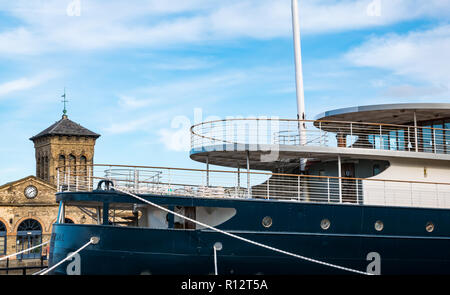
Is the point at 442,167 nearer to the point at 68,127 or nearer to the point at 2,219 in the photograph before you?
the point at 2,219

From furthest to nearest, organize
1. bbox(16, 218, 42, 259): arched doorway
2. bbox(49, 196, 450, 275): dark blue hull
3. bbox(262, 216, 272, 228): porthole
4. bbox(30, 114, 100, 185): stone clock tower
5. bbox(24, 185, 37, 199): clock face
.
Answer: bbox(30, 114, 100, 185): stone clock tower
bbox(24, 185, 37, 199): clock face
bbox(16, 218, 42, 259): arched doorway
bbox(262, 216, 272, 228): porthole
bbox(49, 196, 450, 275): dark blue hull

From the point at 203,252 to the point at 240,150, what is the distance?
133 inches

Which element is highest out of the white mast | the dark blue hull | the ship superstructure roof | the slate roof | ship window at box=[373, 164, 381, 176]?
the slate roof

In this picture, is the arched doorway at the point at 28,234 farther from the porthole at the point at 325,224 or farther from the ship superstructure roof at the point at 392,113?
the porthole at the point at 325,224

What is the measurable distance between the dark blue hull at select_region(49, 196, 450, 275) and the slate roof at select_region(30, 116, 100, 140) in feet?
183

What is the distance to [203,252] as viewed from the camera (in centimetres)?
1698

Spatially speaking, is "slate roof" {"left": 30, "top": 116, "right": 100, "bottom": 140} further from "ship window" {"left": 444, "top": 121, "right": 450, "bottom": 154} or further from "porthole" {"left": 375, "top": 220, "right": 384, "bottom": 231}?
"porthole" {"left": 375, "top": 220, "right": 384, "bottom": 231}

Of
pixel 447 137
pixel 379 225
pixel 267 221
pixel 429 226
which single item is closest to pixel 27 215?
pixel 267 221

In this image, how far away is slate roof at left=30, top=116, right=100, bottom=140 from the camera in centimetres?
7269

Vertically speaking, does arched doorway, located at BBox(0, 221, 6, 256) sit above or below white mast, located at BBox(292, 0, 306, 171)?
below

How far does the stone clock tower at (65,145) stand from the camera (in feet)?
238

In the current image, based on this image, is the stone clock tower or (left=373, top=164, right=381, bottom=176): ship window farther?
the stone clock tower

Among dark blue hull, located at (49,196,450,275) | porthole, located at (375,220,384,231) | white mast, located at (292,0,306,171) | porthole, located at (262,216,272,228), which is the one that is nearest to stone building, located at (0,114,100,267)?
white mast, located at (292,0,306,171)
